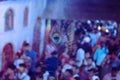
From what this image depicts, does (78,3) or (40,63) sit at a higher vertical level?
(78,3)

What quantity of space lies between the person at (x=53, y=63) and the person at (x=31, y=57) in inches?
3.9

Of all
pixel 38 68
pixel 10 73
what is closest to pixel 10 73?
pixel 10 73

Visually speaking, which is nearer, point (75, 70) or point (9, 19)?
point (9, 19)

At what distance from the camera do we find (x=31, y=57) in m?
2.43

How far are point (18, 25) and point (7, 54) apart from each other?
23 cm

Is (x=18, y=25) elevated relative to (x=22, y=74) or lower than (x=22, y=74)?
elevated

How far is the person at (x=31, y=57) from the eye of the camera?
2.41 meters

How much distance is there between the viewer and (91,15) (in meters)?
2.42

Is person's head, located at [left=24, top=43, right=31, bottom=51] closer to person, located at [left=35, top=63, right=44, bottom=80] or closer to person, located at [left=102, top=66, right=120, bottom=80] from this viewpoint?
person, located at [left=35, top=63, right=44, bottom=80]

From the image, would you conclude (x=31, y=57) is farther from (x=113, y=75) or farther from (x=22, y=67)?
(x=113, y=75)

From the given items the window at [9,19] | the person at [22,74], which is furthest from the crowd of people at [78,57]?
the window at [9,19]

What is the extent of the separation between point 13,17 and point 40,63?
0.40 m

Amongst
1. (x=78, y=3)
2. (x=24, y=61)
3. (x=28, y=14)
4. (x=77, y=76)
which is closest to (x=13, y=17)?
(x=28, y=14)

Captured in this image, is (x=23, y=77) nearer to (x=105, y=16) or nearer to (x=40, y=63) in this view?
(x=40, y=63)
